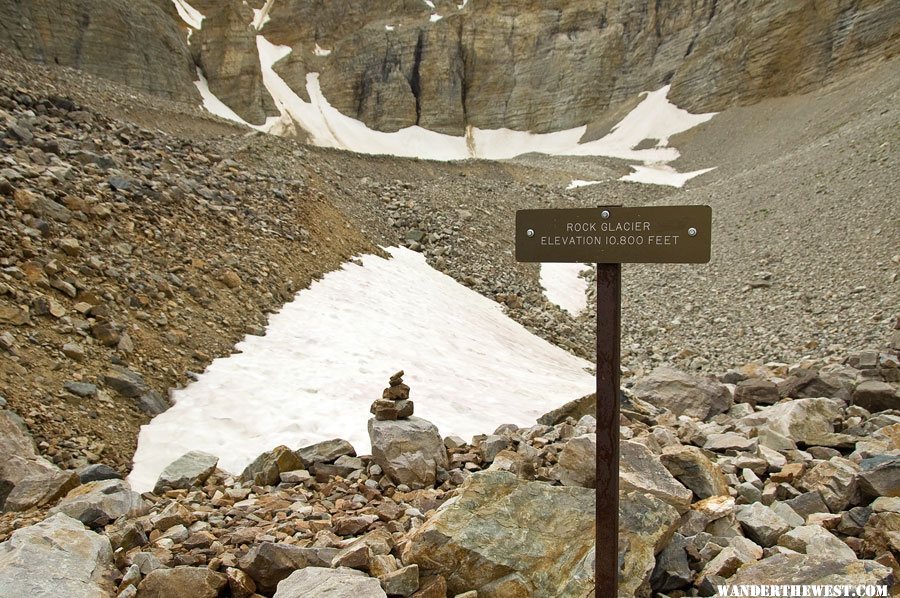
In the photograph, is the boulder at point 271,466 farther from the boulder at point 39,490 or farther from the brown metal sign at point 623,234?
the brown metal sign at point 623,234

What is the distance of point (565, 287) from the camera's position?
19.0m

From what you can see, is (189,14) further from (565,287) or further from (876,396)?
(876,396)

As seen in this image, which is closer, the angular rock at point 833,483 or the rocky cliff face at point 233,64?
the angular rock at point 833,483

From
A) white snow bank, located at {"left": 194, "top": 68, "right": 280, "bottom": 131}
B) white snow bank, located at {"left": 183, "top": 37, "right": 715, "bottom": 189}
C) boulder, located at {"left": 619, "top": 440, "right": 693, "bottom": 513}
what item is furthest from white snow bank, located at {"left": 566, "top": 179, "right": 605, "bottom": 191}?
white snow bank, located at {"left": 194, "top": 68, "right": 280, "bottom": 131}

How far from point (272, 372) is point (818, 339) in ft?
35.3

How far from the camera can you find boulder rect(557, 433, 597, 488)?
5.40 metres

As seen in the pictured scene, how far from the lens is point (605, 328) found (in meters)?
3.71

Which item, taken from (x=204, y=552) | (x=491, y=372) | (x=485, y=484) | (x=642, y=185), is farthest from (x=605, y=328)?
(x=642, y=185)

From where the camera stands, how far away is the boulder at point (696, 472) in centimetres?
527

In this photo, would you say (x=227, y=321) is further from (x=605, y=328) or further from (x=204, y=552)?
(x=605, y=328)

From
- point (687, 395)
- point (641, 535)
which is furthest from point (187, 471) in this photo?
point (687, 395)

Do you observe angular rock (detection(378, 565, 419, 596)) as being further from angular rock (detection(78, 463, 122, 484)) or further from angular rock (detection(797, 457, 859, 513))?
angular rock (detection(797, 457, 859, 513))

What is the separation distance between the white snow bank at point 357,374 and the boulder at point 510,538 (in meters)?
2.62

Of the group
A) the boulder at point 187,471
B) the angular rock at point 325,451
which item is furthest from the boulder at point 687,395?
the boulder at point 187,471
